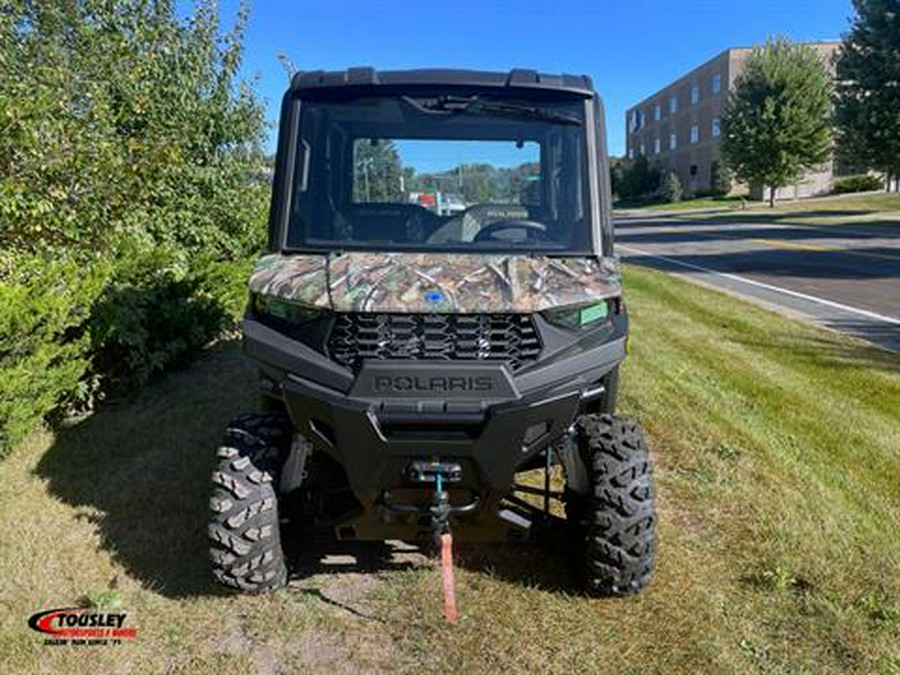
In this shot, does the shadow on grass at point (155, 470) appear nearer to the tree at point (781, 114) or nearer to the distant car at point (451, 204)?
the distant car at point (451, 204)

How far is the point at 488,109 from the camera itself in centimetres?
316

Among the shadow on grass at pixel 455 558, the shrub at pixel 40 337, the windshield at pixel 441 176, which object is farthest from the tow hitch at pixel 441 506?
the shrub at pixel 40 337

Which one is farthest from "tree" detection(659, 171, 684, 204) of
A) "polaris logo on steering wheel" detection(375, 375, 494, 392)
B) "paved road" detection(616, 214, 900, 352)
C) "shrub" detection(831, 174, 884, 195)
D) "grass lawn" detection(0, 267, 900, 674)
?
"polaris logo on steering wheel" detection(375, 375, 494, 392)

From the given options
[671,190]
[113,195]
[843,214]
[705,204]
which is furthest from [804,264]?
[671,190]

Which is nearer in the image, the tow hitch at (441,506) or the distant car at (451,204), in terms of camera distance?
the tow hitch at (441,506)

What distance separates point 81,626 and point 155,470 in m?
1.58

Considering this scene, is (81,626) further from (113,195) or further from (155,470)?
(113,195)

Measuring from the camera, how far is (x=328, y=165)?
3.37 m

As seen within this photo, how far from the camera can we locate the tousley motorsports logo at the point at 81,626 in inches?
116

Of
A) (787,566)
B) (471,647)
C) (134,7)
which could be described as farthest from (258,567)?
(134,7)

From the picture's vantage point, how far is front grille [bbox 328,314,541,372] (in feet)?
9.00

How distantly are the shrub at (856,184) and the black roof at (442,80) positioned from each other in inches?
2233

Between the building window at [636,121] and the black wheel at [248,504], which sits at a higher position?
the building window at [636,121]

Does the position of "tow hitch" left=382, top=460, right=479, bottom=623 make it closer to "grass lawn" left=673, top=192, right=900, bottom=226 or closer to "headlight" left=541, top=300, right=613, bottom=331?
"headlight" left=541, top=300, right=613, bottom=331
